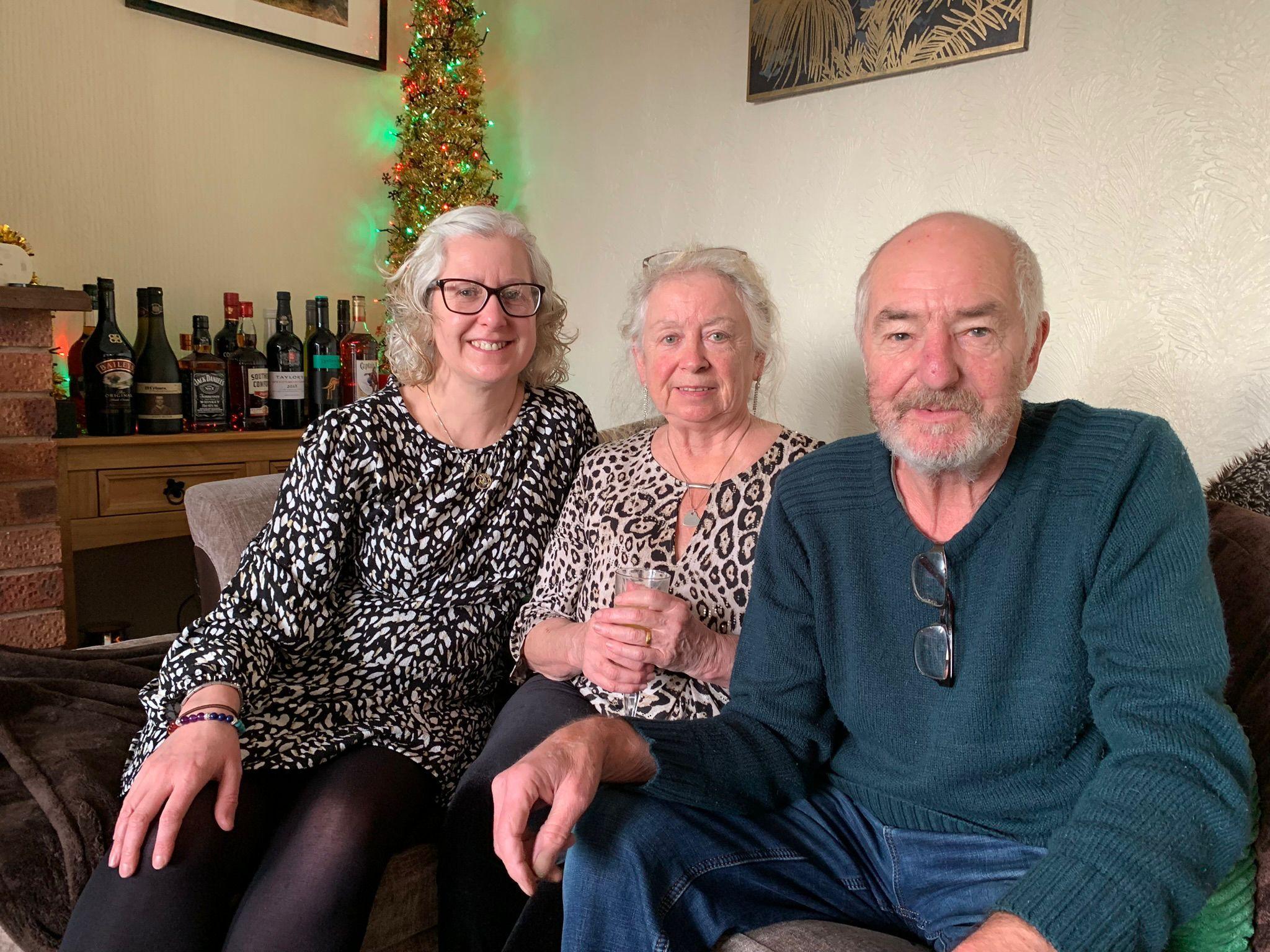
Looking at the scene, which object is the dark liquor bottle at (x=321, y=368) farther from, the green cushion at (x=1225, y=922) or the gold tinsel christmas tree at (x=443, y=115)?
the green cushion at (x=1225, y=922)

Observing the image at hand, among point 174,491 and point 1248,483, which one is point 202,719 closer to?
point 1248,483

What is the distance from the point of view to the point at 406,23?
11.6 ft

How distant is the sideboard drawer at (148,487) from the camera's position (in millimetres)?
2715

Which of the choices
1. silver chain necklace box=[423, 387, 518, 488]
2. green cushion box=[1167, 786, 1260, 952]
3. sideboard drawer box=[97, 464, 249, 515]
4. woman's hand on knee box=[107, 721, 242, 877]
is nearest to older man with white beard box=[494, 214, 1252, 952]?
green cushion box=[1167, 786, 1260, 952]

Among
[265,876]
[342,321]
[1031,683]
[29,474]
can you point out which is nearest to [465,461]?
[265,876]

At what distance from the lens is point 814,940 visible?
1000 millimetres

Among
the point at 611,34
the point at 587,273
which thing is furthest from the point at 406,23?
the point at 587,273

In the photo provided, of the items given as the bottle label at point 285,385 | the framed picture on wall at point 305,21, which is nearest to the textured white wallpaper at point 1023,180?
the framed picture on wall at point 305,21

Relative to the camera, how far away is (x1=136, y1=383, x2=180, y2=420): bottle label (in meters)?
2.84

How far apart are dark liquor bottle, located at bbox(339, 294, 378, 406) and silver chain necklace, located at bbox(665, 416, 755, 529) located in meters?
1.98

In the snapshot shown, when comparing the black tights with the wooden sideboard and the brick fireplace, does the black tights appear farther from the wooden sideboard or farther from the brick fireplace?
the wooden sideboard

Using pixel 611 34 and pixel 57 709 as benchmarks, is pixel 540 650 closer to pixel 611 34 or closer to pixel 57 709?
pixel 57 709

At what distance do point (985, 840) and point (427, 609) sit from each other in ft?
3.06

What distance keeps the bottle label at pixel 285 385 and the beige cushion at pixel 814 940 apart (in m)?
2.59
